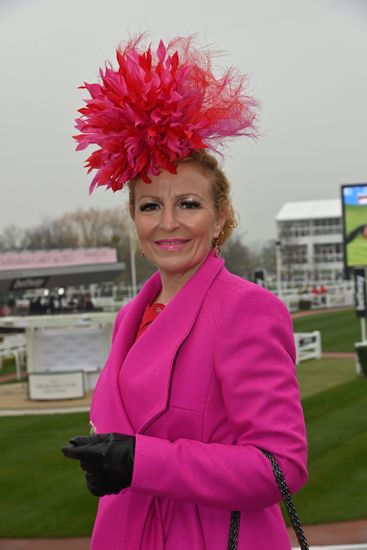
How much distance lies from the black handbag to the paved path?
337 centimetres

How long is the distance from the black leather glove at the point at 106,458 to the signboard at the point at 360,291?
1201 cm

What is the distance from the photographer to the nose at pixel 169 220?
5.35 ft

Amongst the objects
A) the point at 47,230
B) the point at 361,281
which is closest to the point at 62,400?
the point at 361,281

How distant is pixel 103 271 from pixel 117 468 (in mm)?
39753

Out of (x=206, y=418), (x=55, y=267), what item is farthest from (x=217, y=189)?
(x=55, y=267)

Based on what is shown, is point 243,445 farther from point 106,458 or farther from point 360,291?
point 360,291

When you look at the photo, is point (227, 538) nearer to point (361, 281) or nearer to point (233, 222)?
point (233, 222)

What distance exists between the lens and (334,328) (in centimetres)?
2366

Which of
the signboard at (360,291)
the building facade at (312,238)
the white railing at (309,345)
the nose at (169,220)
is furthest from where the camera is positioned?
the building facade at (312,238)

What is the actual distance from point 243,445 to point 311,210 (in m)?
95.7

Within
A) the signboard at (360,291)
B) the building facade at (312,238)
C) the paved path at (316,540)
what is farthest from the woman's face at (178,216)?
the building facade at (312,238)

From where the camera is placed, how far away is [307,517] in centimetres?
522

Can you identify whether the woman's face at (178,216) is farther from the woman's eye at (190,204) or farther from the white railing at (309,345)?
the white railing at (309,345)

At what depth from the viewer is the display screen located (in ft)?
43.0
